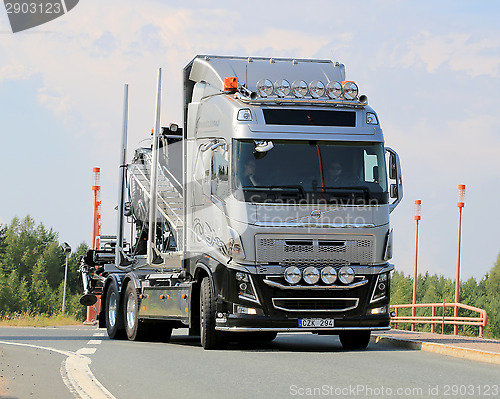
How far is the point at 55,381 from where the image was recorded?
10641 millimetres

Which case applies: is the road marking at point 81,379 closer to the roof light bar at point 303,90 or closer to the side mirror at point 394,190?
the roof light bar at point 303,90

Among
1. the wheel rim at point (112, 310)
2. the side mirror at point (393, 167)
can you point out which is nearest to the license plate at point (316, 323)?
the side mirror at point (393, 167)

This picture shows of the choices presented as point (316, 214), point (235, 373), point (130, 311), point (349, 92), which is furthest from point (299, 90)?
point (235, 373)

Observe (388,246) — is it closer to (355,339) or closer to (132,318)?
(355,339)

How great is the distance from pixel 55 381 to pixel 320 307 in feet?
19.1

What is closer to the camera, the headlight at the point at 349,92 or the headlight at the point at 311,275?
the headlight at the point at 311,275

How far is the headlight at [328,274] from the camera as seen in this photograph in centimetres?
1540

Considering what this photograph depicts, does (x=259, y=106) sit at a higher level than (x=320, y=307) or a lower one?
higher

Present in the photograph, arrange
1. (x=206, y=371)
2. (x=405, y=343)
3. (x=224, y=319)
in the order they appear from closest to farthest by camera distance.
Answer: (x=206, y=371), (x=224, y=319), (x=405, y=343)

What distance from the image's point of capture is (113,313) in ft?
65.9

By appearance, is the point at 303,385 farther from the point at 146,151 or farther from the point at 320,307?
the point at 146,151

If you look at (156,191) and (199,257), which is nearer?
(199,257)

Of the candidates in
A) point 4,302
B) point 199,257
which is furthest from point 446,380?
point 4,302

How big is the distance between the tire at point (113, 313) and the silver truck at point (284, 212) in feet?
8.75
